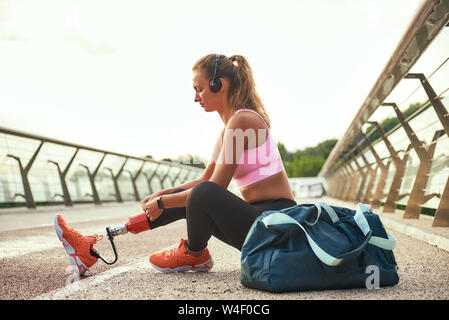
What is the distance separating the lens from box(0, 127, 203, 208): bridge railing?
8859 millimetres

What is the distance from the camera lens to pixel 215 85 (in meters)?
3.05

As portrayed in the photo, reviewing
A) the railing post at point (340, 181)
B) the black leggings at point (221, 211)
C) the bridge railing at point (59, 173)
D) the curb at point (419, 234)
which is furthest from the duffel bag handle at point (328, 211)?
the railing post at point (340, 181)

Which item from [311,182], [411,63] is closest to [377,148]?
[411,63]

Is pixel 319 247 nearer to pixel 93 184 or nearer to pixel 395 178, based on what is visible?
pixel 395 178

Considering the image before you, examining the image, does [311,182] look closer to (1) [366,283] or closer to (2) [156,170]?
(2) [156,170]

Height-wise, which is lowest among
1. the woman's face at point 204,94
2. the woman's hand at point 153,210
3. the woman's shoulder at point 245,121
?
the woman's hand at point 153,210

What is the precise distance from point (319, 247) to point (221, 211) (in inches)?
25.7

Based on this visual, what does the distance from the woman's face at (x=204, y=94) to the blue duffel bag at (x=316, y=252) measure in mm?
968

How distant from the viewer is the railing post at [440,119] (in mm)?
4973

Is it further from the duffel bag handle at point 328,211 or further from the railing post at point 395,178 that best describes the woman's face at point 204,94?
the railing post at point 395,178

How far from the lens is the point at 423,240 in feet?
16.1

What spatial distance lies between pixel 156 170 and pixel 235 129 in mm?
17282

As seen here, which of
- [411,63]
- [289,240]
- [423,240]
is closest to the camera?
[289,240]

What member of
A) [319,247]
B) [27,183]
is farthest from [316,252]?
[27,183]
